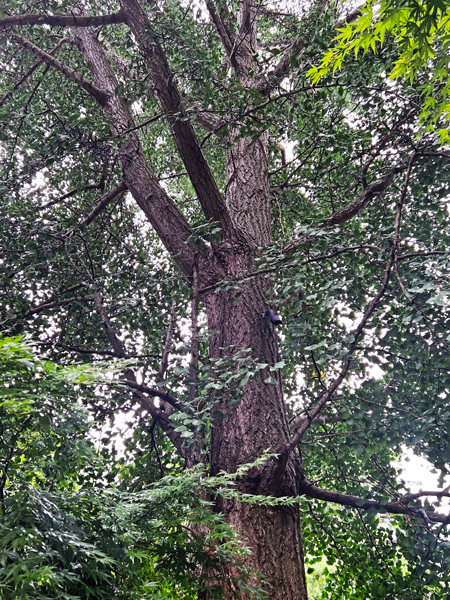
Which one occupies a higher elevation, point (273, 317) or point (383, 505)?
point (273, 317)

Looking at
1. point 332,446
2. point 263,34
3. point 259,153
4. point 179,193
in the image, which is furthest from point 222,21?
point 332,446

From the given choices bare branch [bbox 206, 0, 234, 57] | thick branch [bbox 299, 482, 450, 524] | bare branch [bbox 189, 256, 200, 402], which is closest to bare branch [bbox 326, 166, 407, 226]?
bare branch [bbox 189, 256, 200, 402]

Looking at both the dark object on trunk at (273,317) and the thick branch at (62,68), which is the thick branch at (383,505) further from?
the thick branch at (62,68)

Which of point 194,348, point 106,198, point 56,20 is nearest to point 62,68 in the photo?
point 56,20

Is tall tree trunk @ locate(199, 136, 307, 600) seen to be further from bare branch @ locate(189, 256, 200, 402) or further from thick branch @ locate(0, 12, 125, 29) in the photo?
thick branch @ locate(0, 12, 125, 29)

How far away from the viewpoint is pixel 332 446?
3.47m

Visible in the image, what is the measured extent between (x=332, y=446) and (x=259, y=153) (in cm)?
295

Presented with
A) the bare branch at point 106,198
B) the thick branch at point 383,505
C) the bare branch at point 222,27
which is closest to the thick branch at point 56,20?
the bare branch at point 222,27

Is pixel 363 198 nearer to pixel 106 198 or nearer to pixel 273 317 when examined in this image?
pixel 273 317

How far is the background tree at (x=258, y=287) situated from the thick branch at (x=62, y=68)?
0.02 m

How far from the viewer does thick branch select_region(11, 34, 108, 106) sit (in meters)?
3.20

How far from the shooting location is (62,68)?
3.31 meters

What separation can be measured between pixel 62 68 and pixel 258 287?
239cm

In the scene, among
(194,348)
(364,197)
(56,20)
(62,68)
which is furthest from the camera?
(62,68)
